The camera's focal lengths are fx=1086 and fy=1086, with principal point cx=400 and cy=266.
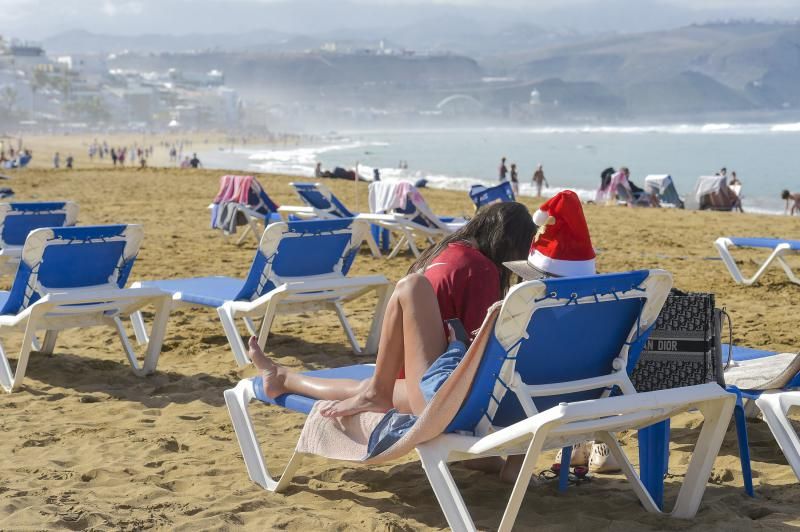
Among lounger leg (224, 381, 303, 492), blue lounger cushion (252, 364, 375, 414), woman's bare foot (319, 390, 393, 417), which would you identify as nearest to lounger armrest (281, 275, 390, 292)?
blue lounger cushion (252, 364, 375, 414)

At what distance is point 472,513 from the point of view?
2.97m

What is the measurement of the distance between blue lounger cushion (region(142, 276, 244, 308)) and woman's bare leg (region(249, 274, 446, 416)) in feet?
7.44

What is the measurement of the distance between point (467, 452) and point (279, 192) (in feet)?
52.0

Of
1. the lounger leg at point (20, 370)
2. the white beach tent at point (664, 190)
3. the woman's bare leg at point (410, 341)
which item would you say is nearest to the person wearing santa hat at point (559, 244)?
the woman's bare leg at point (410, 341)

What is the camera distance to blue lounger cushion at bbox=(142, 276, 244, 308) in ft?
17.2

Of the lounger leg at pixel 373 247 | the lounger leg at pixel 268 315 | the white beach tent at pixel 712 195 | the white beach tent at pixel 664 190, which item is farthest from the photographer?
the white beach tent at pixel 664 190

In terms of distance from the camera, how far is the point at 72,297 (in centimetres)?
454

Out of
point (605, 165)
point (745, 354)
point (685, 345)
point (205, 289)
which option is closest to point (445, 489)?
point (685, 345)

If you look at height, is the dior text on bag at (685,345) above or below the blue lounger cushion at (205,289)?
above

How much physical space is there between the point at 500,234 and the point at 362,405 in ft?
2.04

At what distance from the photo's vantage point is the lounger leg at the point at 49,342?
5177mm

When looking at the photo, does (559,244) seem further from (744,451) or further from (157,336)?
(157,336)

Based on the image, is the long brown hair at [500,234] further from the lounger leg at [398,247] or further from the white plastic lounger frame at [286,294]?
the lounger leg at [398,247]

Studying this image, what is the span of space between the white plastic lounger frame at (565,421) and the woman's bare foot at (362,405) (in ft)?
1.00
